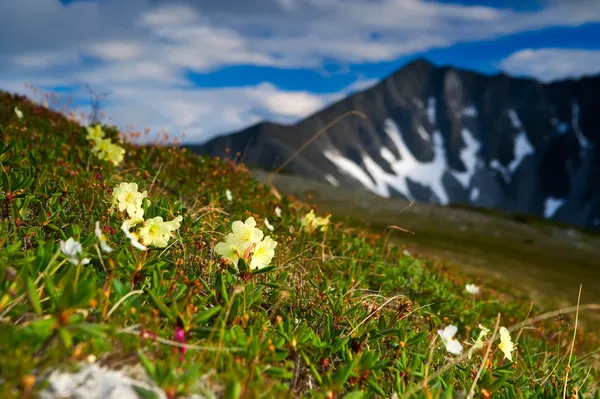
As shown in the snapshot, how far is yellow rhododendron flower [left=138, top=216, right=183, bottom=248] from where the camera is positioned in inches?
130

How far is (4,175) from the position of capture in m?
3.85

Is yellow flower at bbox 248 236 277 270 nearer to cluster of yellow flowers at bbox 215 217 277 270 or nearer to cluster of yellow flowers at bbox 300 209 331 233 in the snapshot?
cluster of yellow flowers at bbox 215 217 277 270

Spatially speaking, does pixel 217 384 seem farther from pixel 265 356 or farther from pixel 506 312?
pixel 506 312

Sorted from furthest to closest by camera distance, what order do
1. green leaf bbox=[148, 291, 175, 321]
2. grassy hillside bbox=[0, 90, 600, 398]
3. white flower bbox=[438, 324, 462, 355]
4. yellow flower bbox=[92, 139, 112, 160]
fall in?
yellow flower bbox=[92, 139, 112, 160], white flower bbox=[438, 324, 462, 355], green leaf bbox=[148, 291, 175, 321], grassy hillside bbox=[0, 90, 600, 398]

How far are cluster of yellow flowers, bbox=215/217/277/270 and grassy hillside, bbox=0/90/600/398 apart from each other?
1cm

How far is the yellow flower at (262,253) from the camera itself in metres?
3.48

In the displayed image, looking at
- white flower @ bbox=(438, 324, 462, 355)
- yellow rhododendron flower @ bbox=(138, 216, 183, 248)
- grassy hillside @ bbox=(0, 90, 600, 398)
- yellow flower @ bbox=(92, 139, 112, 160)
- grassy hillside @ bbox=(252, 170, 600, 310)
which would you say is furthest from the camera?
grassy hillside @ bbox=(252, 170, 600, 310)

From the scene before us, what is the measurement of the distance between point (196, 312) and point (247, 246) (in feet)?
2.36

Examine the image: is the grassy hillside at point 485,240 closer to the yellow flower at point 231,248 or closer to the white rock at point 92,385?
the yellow flower at point 231,248

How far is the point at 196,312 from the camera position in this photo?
9.57 ft

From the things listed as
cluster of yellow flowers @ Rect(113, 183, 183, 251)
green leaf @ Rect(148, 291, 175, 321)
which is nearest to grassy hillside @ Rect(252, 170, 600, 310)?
cluster of yellow flowers @ Rect(113, 183, 183, 251)

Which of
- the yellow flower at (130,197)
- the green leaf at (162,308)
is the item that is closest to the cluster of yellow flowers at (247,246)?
the yellow flower at (130,197)

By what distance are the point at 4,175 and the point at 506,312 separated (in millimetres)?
7911

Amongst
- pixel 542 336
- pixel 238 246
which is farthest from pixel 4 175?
pixel 542 336
